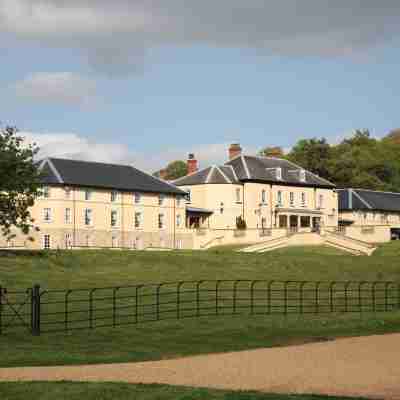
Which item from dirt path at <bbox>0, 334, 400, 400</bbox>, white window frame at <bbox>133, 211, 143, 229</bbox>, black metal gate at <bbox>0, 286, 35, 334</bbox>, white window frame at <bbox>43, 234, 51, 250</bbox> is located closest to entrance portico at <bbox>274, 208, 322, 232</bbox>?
white window frame at <bbox>133, 211, 143, 229</bbox>

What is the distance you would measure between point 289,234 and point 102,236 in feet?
57.8

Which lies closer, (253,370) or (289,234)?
(253,370)

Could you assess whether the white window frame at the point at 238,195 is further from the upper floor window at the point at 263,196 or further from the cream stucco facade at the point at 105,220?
the cream stucco facade at the point at 105,220

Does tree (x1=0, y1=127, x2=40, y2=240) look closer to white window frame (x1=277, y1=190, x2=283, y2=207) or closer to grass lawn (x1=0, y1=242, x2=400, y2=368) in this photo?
grass lawn (x1=0, y1=242, x2=400, y2=368)

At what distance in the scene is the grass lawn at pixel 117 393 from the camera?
18766mm

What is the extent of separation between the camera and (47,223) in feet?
291

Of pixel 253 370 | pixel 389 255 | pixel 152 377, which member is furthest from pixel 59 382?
pixel 389 255

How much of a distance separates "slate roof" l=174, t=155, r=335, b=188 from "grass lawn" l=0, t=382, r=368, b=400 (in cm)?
8421

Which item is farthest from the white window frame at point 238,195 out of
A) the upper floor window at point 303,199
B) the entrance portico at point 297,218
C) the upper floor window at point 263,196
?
the upper floor window at point 303,199

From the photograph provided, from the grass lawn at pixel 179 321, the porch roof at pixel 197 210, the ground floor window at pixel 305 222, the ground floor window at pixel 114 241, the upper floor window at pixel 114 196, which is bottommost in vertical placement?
the grass lawn at pixel 179 321

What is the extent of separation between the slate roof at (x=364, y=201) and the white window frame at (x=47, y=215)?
1638 inches

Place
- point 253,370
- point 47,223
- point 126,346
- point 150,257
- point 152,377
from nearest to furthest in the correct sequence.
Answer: point 152,377 < point 253,370 < point 126,346 < point 150,257 < point 47,223

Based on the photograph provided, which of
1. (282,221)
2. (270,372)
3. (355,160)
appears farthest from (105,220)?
(270,372)

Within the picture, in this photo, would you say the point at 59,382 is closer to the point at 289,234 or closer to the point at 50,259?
the point at 50,259
